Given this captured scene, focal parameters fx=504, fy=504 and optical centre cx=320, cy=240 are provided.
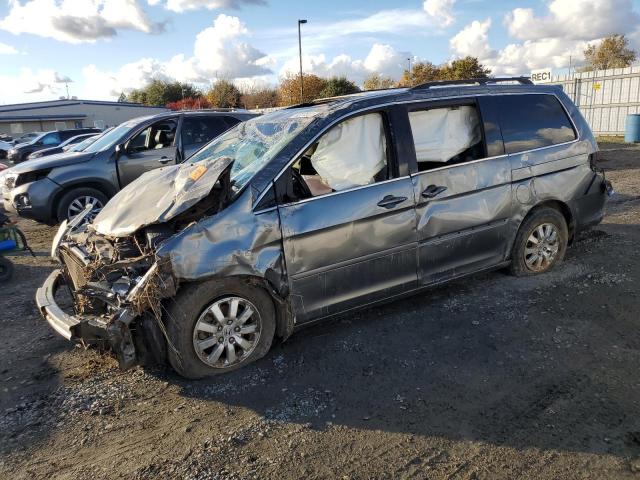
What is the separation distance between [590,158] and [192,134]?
608 centimetres

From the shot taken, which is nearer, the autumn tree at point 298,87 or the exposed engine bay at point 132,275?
the exposed engine bay at point 132,275

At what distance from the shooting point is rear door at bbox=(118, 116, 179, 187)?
8.25m

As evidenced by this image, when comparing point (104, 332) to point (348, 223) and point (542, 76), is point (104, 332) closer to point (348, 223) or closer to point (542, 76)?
point (348, 223)

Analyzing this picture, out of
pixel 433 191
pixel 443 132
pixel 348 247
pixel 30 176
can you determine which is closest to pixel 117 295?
pixel 348 247

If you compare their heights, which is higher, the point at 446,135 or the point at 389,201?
the point at 446,135

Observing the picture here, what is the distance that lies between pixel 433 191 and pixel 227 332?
206cm

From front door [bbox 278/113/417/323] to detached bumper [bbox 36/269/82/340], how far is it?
1.52m

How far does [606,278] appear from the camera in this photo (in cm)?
516

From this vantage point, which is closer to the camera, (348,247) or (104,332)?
(104,332)

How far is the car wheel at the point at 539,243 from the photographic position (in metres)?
5.02

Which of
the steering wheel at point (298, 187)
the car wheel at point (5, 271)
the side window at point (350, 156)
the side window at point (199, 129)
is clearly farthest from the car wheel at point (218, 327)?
the side window at point (199, 129)

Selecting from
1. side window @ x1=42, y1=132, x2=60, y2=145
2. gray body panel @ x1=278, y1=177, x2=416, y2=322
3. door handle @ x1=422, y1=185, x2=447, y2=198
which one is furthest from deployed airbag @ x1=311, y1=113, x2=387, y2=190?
side window @ x1=42, y1=132, x2=60, y2=145

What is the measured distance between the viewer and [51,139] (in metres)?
23.8

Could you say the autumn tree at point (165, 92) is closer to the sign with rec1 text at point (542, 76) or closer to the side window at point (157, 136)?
the sign with rec1 text at point (542, 76)
